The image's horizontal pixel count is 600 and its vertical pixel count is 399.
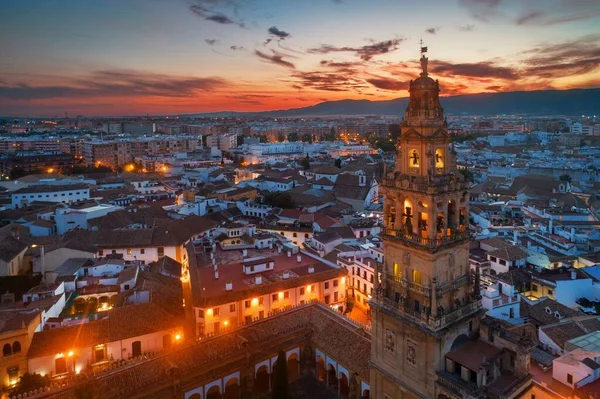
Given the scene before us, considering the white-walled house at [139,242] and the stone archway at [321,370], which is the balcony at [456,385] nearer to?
the stone archway at [321,370]

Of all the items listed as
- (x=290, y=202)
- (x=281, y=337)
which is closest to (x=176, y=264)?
(x=281, y=337)

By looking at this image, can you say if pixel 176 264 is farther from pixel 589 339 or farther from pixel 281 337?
pixel 589 339

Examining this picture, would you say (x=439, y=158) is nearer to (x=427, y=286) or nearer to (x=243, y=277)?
(x=427, y=286)

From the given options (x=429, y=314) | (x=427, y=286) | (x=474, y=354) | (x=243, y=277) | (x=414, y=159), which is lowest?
(x=243, y=277)

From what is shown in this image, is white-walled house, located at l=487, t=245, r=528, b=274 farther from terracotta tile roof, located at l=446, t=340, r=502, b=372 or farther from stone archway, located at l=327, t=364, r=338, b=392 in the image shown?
terracotta tile roof, located at l=446, t=340, r=502, b=372

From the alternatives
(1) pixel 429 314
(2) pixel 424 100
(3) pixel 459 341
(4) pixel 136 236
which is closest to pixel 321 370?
(3) pixel 459 341

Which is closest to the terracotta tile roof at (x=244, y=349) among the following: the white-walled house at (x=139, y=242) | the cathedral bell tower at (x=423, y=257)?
the cathedral bell tower at (x=423, y=257)
